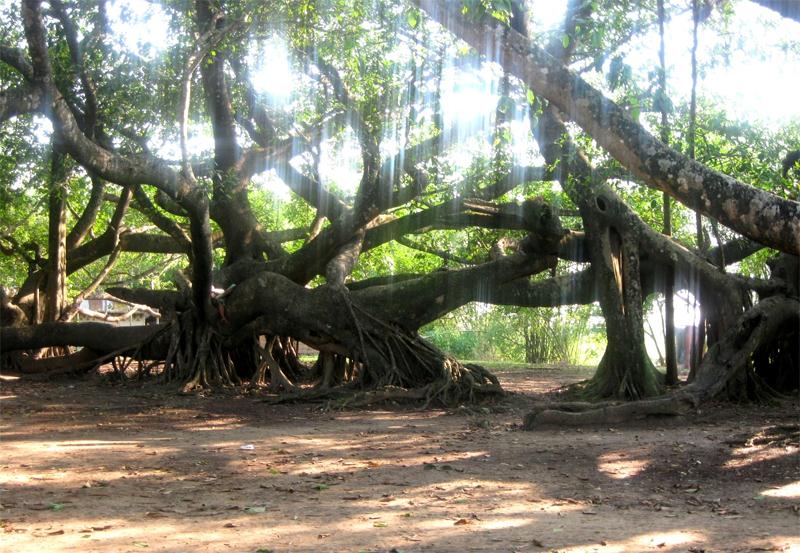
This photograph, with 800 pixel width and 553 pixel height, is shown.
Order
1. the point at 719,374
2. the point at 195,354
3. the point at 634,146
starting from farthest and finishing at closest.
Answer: the point at 195,354 → the point at 719,374 → the point at 634,146

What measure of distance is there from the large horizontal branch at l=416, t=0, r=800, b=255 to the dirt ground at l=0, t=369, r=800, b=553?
1.77m

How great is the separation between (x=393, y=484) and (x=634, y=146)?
9.28 ft

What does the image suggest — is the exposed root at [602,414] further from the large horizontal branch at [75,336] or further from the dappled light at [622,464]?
the large horizontal branch at [75,336]

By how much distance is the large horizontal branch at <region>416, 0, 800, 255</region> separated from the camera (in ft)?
17.9

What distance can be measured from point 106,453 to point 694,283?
803 cm

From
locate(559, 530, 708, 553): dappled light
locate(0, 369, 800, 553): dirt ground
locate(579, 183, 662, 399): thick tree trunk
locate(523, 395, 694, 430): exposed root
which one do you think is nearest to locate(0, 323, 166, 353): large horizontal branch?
locate(0, 369, 800, 553): dirt ground

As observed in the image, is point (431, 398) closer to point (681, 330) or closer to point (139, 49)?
point (139, 49)

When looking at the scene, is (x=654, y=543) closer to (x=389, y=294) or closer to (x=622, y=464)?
(x=622, y=464)

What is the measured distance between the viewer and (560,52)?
10539 mm

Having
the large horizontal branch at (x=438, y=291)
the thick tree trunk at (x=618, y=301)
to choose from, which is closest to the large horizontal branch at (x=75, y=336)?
the large horizontal branch at (x=438, y=291)

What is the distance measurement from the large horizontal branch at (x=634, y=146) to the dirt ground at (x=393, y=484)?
1.77 m

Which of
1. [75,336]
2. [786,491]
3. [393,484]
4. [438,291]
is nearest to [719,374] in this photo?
[438,291]

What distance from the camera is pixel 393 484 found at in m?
5.93

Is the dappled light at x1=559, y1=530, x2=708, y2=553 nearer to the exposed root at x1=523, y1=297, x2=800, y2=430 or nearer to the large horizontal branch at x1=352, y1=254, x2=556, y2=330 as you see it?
the exposed root at x1=523, y1=297, x2=800, y2=430
